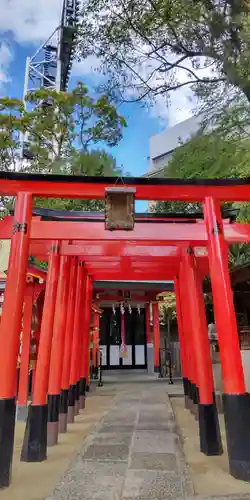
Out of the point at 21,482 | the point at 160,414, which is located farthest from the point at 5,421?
the point at 160,414

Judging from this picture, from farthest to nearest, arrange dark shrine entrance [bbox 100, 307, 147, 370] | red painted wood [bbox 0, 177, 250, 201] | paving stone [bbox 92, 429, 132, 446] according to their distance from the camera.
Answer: dark shrine entrance [bbox 100, 307, 147, 370] → paving stone [bbox 92, 429, 132, 446] → red painted wood [bbox 0, 177, 250, 201]

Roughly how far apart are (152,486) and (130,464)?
0.84m

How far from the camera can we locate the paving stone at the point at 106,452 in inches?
180

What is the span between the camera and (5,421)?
3662 mm

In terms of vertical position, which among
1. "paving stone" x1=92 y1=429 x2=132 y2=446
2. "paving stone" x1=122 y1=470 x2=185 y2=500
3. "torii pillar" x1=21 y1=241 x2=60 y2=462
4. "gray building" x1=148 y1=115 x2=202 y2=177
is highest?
"gray building" x1=148 y1=115 x2=202 y2=177

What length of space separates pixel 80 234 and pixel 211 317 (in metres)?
8.64

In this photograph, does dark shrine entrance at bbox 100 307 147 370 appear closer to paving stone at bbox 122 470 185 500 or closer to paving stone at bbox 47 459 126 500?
paving stone at bbox 47 459 126 500

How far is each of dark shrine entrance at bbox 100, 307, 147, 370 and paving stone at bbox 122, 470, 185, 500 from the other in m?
14.9

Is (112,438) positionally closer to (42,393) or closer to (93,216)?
(42,393)

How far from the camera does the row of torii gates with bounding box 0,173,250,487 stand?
3836 millimetres

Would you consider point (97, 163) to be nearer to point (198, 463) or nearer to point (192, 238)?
point (192, 238)

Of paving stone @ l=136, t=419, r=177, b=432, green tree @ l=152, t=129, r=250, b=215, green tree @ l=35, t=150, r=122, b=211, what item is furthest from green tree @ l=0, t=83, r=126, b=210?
paving stone @ l=136, t=419, r=177, b=432

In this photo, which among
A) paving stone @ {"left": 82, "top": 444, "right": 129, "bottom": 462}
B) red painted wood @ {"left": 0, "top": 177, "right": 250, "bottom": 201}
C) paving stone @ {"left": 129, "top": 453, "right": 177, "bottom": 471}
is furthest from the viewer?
paving stone @ {"left": 82, "top": 444, "right": 129, "bottom": 462}

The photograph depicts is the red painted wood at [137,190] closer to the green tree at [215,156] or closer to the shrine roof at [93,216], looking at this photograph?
the shrine roof at [93,216]
